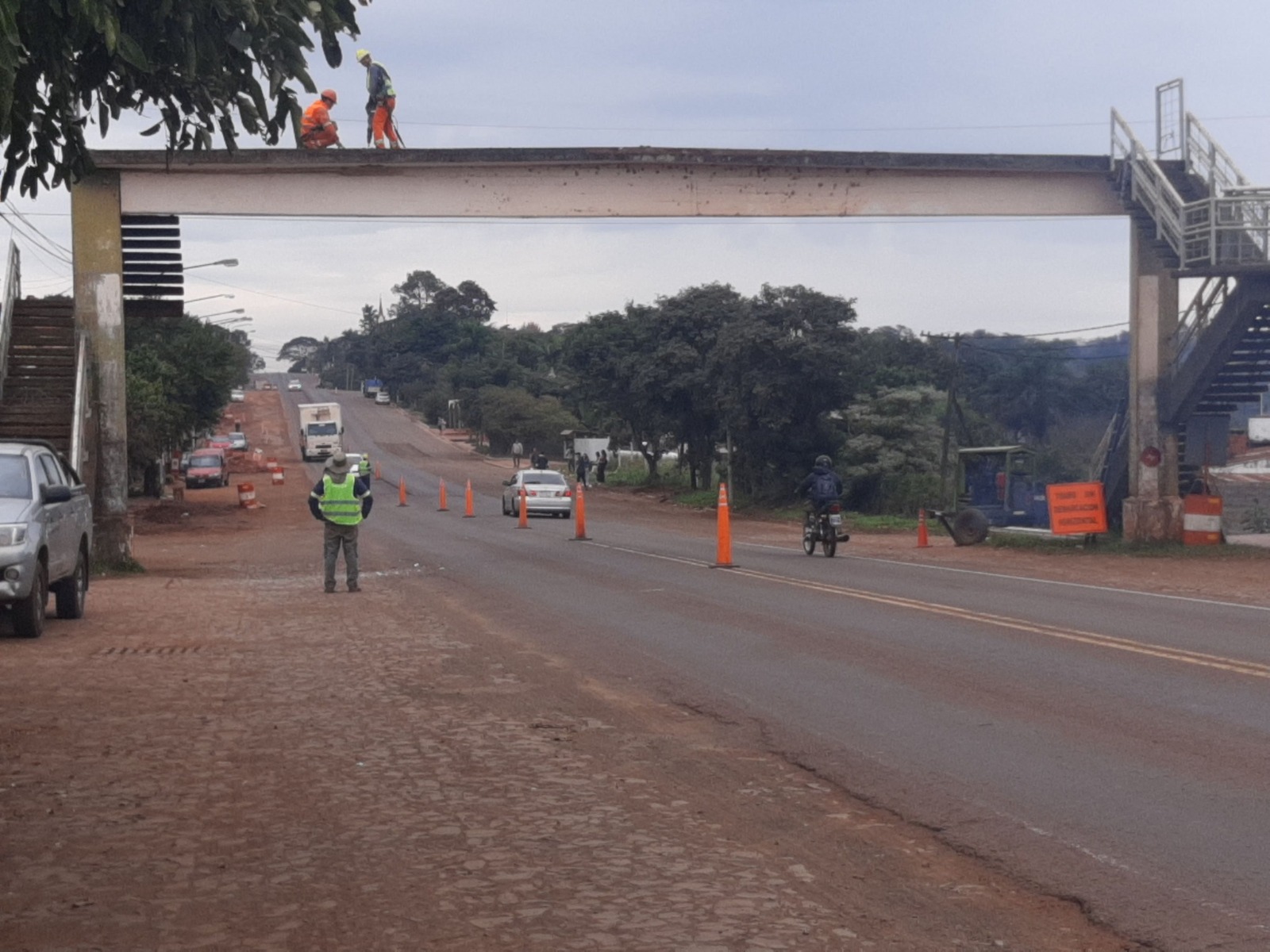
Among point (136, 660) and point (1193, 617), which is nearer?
point (136, 660)

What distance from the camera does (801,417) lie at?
49.9m

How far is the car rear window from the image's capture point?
13953mm

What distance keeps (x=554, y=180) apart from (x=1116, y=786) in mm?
20067

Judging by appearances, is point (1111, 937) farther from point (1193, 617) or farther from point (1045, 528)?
point (1045, 528)

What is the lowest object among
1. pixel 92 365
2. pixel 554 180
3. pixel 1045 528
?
pixel 1045 528

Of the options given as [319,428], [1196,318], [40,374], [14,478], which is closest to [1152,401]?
[1196,318]

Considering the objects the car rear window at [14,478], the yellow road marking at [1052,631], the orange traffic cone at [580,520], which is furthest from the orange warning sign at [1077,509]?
the car rear window at [14,478]

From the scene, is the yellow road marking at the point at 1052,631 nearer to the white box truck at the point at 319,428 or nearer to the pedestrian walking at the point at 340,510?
the pedestrian walking at the point at 340,510

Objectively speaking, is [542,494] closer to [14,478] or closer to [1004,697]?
[14,478]

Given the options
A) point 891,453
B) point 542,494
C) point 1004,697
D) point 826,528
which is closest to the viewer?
point 1004,697

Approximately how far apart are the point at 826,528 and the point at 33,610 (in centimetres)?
1376

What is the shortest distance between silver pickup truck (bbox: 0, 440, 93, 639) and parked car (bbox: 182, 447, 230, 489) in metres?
49.5

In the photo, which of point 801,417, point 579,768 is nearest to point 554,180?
point 579,768

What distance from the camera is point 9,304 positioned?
25.9 m
